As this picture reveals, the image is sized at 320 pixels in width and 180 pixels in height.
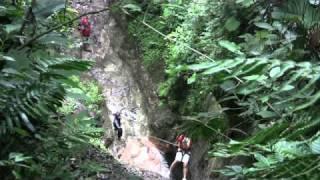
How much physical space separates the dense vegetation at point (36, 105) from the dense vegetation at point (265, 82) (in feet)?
1.97

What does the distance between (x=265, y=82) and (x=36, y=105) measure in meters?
1.49

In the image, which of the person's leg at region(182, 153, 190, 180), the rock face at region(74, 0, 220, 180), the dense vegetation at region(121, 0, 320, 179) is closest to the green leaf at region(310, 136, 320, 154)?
the dense vegetation at region(121, 0, 320, 179)

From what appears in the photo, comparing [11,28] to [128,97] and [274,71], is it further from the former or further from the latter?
[128,97]

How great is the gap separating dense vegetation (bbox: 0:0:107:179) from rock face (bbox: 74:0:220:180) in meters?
5.36

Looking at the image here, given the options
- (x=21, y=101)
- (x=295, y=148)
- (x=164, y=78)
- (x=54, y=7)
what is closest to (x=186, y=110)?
(x=164, y=78)

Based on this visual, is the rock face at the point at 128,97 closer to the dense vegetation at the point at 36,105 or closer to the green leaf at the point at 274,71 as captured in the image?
the dense vegetation at the point at 36,105

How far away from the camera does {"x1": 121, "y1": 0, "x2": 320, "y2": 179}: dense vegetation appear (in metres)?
0.93

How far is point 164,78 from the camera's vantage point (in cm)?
957

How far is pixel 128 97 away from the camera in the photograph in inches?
413

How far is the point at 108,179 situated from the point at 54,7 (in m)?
1.41

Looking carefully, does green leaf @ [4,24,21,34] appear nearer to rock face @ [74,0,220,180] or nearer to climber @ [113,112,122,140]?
rock face @ [74,0,220,180]

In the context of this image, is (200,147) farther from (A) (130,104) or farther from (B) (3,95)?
(B) (3,95)

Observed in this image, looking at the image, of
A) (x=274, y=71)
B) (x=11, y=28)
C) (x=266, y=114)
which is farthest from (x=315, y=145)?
(x=11, y=28)

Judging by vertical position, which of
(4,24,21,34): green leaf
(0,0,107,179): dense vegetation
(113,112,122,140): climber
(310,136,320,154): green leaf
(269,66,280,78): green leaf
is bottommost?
(113,112,122,140): climber
